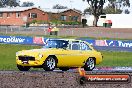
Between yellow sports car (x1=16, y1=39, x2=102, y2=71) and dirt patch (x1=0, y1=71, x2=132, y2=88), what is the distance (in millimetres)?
2223

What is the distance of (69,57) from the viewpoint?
1942 centimetres

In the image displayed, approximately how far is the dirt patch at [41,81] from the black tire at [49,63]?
229 centimetres

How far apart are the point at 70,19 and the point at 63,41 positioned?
91173 mm

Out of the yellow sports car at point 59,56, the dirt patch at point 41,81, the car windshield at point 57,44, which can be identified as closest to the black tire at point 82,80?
the dirt patch at point 41,81

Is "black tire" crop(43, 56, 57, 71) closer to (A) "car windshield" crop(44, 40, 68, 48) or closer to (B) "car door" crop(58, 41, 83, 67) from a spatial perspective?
(B) "car door" crop(58, 41, 83, 67)

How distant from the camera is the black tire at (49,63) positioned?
60.2 ft

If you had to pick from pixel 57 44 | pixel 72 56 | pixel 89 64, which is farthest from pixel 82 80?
pixel 89 64

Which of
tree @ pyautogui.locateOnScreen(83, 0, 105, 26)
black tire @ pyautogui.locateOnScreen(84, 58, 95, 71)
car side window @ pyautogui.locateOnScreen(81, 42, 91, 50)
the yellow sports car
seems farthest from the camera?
tree @ pyautogui.locateOnScreen(83, 0, 105, 26)

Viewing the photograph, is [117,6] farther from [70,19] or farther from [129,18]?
[129,18]

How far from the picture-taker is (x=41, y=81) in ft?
49.5


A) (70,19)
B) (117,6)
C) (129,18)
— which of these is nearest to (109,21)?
(129,18)

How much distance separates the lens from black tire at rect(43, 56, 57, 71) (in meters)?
18.4

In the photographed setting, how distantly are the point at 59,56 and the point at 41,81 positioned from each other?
12.7ft

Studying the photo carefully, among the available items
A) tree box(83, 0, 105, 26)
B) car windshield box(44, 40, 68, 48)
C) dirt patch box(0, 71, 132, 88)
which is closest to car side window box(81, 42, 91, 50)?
car windshield box(44, 40, 68, 48)
